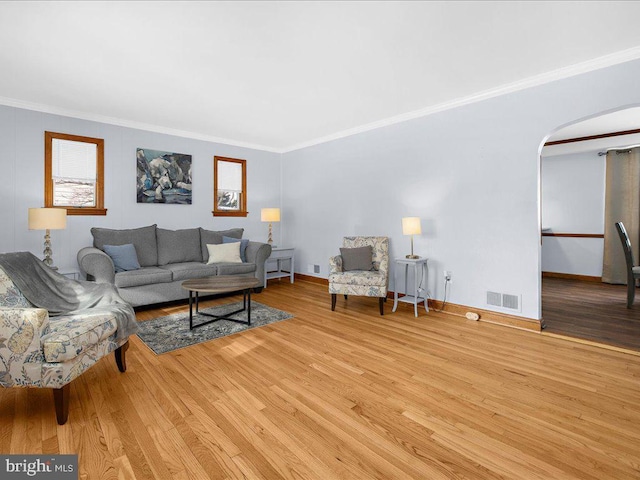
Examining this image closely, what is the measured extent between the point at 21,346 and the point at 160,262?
305 cm

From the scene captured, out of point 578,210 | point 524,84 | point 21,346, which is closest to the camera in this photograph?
point 21,346

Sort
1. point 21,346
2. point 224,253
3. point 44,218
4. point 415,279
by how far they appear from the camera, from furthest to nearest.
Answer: point 224,253, point 415,279, point 44,218, point 21,346

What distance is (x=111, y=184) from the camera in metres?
4.69

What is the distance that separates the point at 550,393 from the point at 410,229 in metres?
2.27

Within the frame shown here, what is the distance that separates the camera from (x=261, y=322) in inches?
146

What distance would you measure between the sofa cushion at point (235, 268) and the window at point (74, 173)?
183 centimetres

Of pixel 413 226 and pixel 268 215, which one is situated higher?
pixel 268 215

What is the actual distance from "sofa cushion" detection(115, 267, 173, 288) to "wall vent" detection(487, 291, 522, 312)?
4014mm

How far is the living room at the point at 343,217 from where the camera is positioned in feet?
5.78

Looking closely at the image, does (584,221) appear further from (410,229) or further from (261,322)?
(261,322)

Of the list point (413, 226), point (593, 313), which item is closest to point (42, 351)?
point (413, 226)

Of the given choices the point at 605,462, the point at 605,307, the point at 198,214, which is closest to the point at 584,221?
the point at 605,307

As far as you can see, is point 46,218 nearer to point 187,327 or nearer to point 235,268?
point 187,327

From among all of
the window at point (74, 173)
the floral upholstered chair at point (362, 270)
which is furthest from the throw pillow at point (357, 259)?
the window at point (74, 173)
